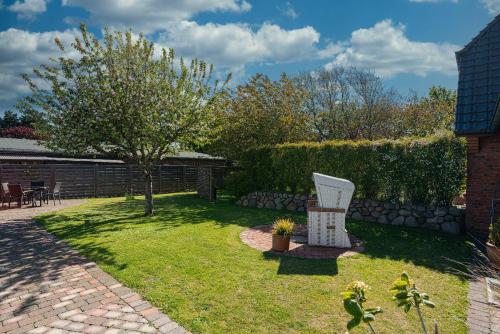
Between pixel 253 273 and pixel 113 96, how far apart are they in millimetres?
7977

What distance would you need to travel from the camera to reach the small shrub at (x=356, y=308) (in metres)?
2.41

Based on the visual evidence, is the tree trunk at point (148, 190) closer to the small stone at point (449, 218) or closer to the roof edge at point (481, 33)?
the small stone at point (449, 218)

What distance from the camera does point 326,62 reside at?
33938 mm

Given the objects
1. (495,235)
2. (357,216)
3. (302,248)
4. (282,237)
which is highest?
(495,235)

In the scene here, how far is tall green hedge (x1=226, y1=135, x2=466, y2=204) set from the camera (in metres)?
10.4

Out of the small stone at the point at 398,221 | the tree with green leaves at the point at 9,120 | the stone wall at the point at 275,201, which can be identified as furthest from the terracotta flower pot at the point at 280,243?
the tree with green leaves at the point at 9,120

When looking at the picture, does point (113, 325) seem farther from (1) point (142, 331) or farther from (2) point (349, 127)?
(2) point (349, 127)

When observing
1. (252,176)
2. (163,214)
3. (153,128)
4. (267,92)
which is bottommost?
(163,214)

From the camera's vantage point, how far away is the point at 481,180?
30.6 feet

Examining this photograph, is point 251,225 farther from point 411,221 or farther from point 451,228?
point 451,228

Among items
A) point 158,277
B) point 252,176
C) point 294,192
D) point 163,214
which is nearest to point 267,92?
point 252,176

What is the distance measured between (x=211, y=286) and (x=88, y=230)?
6142 millimetres

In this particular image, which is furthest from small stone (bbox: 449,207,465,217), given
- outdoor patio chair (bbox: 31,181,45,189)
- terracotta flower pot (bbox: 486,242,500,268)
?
outdoor patio chair (bbox: 31,181,45,189)

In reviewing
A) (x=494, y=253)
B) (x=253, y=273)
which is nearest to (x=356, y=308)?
(x=253, y=273)
